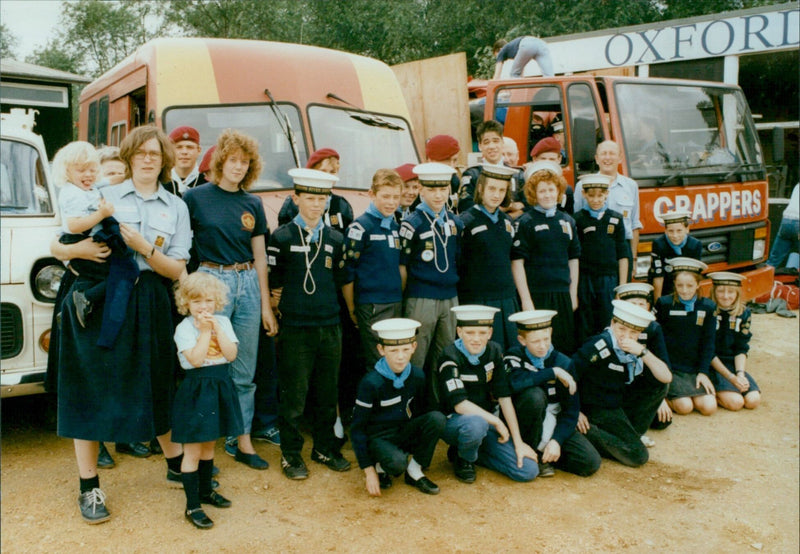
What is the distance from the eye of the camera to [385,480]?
425 centimetres

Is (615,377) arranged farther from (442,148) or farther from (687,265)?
(442,148)

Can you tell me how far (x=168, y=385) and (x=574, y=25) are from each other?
17.2 m

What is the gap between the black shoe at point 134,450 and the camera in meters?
4.55

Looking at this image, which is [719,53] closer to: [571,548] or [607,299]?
[607,299]

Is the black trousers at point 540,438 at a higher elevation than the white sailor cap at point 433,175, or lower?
lower

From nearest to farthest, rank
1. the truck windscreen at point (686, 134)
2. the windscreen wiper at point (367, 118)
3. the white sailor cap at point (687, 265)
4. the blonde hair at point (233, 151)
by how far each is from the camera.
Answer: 1. the blonde hair at point (233, 151)
2. the white sailor cap at point (687, 265)
3. the windscreen wiper at point (367, 118)
4. the truck windscreen at point (686, 134)

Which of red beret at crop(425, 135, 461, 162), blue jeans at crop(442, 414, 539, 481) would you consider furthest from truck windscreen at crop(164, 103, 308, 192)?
blue jeans at crop(442, 414, 539, 481)

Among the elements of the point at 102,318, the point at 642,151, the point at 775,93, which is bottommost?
the point at 102,318

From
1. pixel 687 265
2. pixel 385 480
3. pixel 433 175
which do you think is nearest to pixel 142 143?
pixel 433 175

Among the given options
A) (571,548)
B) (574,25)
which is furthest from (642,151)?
(574,25)

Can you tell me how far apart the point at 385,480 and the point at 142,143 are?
7.68 feet

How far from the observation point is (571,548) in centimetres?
353

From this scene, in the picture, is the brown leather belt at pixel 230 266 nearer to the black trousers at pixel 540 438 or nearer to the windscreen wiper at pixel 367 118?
the black trousers at pixel 540 438

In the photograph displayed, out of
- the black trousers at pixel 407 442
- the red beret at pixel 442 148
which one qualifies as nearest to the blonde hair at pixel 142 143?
the black trousers at pixel 407 442
